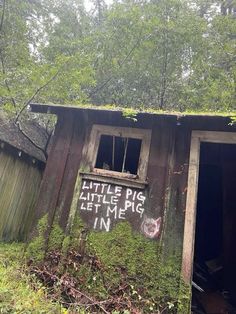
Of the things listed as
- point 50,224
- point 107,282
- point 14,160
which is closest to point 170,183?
point 107,282

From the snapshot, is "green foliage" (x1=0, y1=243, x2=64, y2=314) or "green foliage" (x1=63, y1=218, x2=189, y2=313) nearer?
"green foliage" (x1=0, y1=243, x2=64, y2=314)

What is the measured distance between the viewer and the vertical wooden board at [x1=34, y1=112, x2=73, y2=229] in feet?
18.3

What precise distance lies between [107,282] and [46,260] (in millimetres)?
1176

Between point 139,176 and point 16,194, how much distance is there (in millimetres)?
5004

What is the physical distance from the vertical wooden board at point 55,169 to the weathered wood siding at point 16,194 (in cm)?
281

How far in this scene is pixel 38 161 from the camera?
9.66 metres

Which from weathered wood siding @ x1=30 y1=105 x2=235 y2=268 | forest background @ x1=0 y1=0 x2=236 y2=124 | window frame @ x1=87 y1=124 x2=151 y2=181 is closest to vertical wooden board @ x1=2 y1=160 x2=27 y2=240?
weathered wood siding @ x1=30 y1=105 x2=235 y2=268

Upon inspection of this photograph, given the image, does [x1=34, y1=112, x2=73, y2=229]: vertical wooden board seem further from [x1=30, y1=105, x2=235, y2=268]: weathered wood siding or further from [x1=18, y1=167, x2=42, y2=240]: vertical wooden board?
[x1=18, y1=167, x2=42, y2=240]: vertical wooden board

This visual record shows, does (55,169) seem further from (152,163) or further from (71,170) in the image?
(152,163)

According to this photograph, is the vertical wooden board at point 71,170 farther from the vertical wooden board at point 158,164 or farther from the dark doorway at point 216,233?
the dark doorway at point 216,233

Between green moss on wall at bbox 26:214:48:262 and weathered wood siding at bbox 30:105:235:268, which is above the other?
weathered wood siding at bbox 30:105:235:268

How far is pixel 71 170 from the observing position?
5.73 metres

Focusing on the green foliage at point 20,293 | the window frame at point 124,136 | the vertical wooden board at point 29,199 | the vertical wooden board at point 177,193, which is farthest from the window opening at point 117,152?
the vertical wooden board at point 29,199

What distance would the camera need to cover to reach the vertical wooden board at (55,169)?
18.3ft
